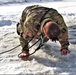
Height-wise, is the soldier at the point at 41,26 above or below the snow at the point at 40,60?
above

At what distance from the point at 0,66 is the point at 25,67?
1.22 feet

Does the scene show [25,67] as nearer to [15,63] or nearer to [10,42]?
[15,63]

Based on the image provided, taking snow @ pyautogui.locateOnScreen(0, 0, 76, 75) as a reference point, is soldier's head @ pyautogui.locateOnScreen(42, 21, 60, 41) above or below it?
above

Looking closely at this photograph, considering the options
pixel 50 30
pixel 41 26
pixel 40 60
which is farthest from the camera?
pixel 40 60

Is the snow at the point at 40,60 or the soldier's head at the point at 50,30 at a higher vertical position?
the soldier's head at the point at 50,30

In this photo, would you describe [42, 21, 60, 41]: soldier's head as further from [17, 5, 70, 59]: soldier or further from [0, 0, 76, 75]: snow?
[0, 0, 76, 75]: snow

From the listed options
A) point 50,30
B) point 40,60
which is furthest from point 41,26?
point 40,60

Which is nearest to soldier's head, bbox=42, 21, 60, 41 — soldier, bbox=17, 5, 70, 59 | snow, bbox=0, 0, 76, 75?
soldier, bbox=17, 5, 70, 59

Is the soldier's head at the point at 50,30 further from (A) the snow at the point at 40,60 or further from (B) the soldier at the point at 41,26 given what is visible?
(A) the snow at the point at 40,60

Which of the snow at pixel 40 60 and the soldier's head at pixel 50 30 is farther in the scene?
the snow at pixel 40 60

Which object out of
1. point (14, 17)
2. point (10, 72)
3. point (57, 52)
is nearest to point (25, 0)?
point (14, 17)

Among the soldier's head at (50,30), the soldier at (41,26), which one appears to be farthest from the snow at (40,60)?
the soldier's head at (50,30)

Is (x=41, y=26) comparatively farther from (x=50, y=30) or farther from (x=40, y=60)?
(x=40, y=60)

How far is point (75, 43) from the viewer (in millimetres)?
4965
